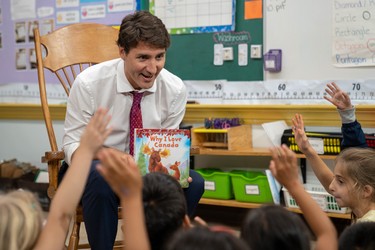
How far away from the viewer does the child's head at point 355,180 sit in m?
1.78

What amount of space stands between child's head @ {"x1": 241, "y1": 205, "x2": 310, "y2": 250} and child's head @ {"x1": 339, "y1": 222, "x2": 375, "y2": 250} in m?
0.13

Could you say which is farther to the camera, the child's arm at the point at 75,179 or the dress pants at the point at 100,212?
the dress pants at the point at 100,212

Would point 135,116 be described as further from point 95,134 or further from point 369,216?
point 369,216

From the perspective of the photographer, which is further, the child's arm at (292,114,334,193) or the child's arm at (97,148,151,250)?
the child's arm at (292,114,334,193)

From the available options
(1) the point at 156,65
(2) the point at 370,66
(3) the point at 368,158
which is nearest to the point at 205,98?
(2) the point at 370,66

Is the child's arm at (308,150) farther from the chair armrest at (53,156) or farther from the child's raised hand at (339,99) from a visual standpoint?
the chair armrest at (53,156)

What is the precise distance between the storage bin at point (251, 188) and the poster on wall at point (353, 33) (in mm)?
762

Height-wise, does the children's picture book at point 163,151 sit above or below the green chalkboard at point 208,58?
below

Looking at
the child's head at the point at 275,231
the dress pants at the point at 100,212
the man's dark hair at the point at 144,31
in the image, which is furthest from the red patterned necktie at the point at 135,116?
the child's head at the point at 275,231

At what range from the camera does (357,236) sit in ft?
3.89

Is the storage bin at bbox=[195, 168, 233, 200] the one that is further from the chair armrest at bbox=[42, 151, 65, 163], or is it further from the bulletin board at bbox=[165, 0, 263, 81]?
the chair armrest at bbox=[42, 151, 65, 163]

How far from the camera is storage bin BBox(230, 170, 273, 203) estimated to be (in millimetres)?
2840

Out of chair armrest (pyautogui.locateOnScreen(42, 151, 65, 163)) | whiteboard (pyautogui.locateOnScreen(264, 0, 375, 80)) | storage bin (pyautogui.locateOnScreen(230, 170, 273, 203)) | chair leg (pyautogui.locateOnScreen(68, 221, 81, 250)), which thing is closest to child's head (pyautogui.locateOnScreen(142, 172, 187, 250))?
chair armrest (pyautogui.locateOnScreen(42, 151, 65, 163))

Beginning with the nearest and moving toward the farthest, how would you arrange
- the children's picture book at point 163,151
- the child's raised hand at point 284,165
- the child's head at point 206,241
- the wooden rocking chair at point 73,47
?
the child's head at point 206,241, the child's raised hand at point 284,165, the children's picture book at point 163,151, the wooden rocking chair at point 73,47
